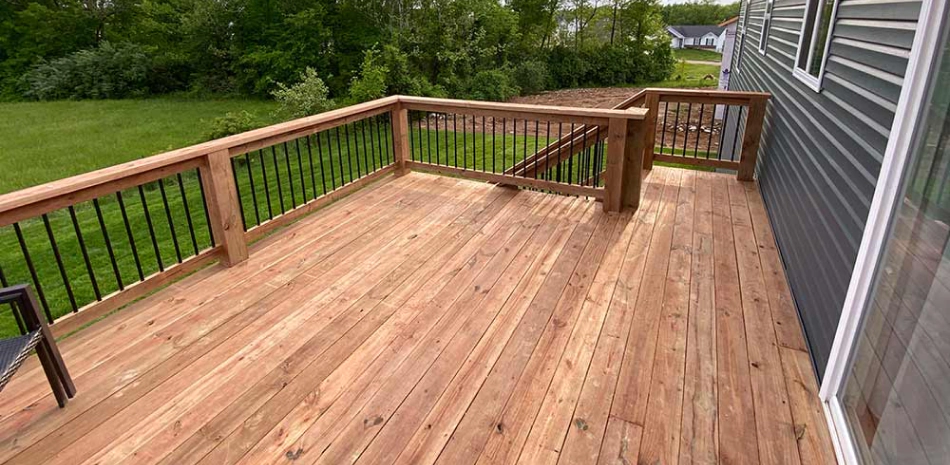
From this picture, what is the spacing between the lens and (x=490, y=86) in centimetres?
1406

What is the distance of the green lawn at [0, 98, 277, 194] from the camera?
29.9 feet

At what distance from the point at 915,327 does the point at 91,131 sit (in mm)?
14652

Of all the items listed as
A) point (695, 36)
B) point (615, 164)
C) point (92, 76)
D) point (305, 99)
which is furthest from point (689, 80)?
point (695, 36)

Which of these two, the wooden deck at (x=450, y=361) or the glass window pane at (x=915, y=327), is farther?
the wooden deck at (x=450, y=361)

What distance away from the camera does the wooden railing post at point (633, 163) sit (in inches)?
145

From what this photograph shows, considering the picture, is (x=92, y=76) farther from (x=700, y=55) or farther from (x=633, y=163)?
(x=700, y=55)

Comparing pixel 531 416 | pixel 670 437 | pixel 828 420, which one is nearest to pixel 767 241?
pixel 828 420

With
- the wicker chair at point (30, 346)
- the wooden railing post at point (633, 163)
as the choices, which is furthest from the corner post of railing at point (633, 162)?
the wicker chair at point (30, 346)

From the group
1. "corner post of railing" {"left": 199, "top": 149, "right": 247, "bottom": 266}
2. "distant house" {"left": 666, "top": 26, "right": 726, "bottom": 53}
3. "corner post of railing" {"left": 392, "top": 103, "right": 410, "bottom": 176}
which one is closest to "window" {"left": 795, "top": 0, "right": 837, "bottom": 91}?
"corner post of railing" {"left": 392, "top": 103, "right": 410, "bottom": 176}

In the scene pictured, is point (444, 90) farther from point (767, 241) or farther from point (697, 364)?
point (697, 364)

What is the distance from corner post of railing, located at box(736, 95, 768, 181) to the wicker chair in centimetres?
489

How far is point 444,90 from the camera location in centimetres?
1305

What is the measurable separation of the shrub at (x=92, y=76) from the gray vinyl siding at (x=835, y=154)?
1886 centimetres

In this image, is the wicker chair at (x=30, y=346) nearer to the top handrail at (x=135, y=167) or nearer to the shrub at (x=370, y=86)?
the top handrail at (x=135, y=167)
